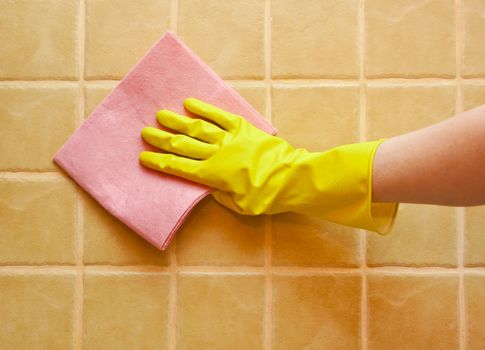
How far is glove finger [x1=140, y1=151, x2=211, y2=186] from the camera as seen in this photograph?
724mm

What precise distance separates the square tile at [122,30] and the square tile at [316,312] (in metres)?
0.44

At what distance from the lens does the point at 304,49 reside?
0.77 meters

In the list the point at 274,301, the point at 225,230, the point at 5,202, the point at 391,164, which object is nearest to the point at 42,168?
the point at 5,202

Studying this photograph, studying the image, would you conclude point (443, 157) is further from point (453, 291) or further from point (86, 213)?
point (86, 213)

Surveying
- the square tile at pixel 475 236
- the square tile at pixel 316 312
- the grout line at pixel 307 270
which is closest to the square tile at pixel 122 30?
the grout line at pixel 307 270

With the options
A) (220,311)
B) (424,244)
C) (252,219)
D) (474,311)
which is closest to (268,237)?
(252,219)

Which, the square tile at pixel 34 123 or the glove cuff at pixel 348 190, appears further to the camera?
the square tile at pixel 34 123

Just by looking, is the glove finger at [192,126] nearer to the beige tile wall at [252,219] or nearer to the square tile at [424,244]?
the beige tile wall at [252,219]

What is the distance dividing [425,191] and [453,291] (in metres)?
0.25

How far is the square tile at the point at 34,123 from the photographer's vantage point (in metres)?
0.77

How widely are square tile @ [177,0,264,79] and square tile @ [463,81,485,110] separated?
338mm

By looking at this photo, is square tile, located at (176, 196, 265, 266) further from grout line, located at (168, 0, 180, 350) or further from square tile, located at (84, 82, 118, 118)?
square tile, located at (84, 82, 118, 118)

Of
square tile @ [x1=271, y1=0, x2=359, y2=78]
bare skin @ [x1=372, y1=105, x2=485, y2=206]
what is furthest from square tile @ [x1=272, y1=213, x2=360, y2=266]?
square tile @ [x1=271, y1=0, x2=359, y2=78]

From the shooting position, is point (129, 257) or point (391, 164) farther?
point (129, 257)
